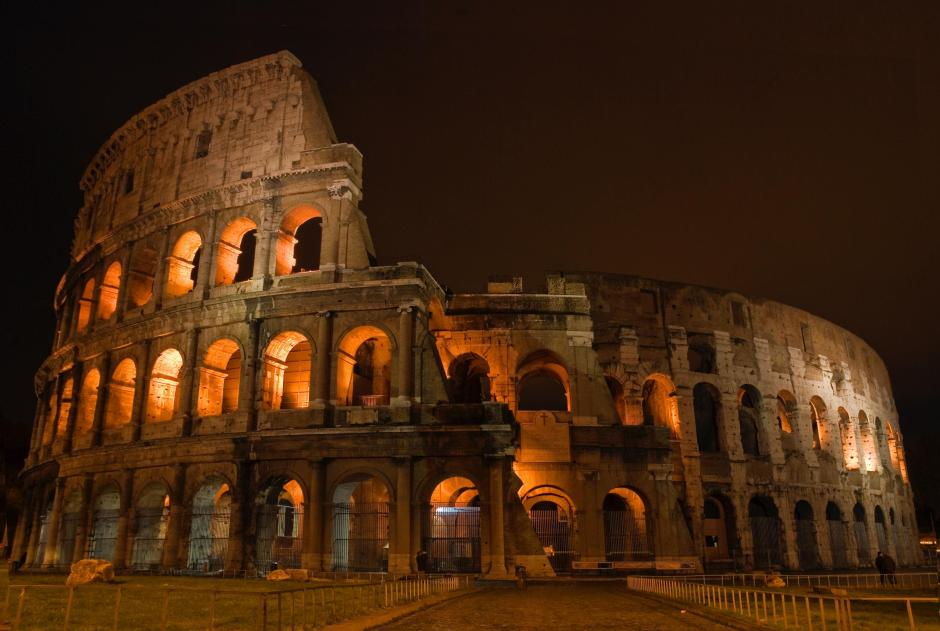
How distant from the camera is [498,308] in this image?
24406 millimetres

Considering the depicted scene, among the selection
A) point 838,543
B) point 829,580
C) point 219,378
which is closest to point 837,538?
point 838,543

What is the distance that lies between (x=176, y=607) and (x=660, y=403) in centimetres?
2076

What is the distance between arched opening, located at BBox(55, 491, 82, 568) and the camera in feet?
77.2

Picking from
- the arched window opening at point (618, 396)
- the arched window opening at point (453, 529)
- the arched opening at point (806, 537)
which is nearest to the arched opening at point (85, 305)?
the arched window opening at point (453, 529)

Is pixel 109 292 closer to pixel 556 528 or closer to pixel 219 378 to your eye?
pixel 219 378

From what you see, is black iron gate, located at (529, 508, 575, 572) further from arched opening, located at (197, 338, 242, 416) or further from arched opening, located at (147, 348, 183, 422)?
arched opening, located at (147, 348, 183, 422)

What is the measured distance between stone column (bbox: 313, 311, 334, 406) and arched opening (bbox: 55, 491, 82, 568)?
982cm

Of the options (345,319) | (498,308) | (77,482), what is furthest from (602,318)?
(77,482)

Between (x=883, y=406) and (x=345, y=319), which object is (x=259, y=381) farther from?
(x=883, y=406)

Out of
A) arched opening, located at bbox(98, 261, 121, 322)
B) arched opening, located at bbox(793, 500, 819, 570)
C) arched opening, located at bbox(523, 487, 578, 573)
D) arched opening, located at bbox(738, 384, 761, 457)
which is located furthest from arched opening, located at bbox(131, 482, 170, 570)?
arched opening, located at bbox(793, 500, 819, 570)

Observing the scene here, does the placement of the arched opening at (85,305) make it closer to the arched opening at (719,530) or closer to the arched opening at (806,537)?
the arched opening at (719,530)

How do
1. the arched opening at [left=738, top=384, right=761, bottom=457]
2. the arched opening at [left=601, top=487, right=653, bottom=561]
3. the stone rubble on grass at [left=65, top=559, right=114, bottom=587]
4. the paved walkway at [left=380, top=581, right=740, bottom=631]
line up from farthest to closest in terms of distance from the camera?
the arched opening at [left=738, top=384, right=761, bottom=457] < the arched opening at [left=601, top=487, right=653, bottom=561] < the stone rubble on grass at [left=65, top=559, right=114, bottom=587] < the paved walkway at [left=380, top=581, right=740, bottom=631]

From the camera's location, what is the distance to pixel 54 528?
23.9 m

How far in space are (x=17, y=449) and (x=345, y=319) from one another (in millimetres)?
33165
